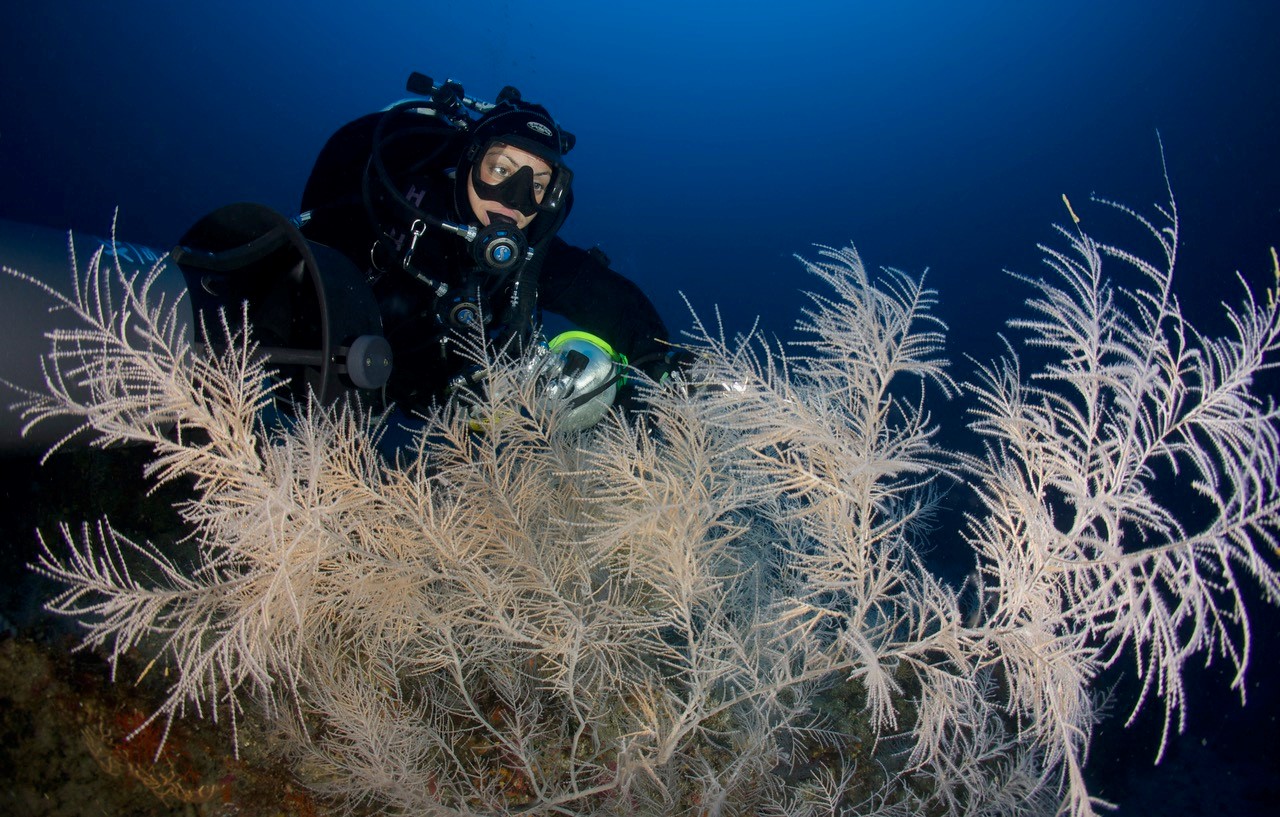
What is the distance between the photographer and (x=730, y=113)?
72.3 m

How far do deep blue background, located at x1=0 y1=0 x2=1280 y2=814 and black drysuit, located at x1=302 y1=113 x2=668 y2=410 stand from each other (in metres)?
38.1

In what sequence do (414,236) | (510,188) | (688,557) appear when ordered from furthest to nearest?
1. (510,188)
2. (414,236)
3. (688,557)

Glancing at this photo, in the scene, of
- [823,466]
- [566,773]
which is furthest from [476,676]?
[823,466]

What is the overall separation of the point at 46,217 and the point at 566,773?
73.8 meters

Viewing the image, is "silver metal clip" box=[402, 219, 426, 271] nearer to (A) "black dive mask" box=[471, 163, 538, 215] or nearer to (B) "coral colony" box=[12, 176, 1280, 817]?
(A) "black dive mask" box=[471, 163, 538, 215]

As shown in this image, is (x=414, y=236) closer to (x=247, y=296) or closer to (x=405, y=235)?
(x=405, y=235)

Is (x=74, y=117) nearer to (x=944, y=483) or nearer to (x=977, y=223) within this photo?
(x=944, y=483)

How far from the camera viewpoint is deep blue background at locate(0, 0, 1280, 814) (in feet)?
151

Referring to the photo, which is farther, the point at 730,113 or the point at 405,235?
the point at 730,113

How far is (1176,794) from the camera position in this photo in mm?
8070

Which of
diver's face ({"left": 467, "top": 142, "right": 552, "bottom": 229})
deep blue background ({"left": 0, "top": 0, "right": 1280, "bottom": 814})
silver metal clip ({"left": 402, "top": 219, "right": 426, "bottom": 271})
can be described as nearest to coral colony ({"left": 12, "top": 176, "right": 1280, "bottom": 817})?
silver metal clip ({"left": 402, "top": 219, "right": 426, "bottom": 271})

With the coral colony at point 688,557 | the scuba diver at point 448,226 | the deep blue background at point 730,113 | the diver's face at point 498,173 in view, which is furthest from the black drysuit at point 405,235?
the deep blue background at point 730,113

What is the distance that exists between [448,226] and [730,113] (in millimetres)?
79739

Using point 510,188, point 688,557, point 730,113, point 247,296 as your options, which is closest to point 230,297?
point 247,296
